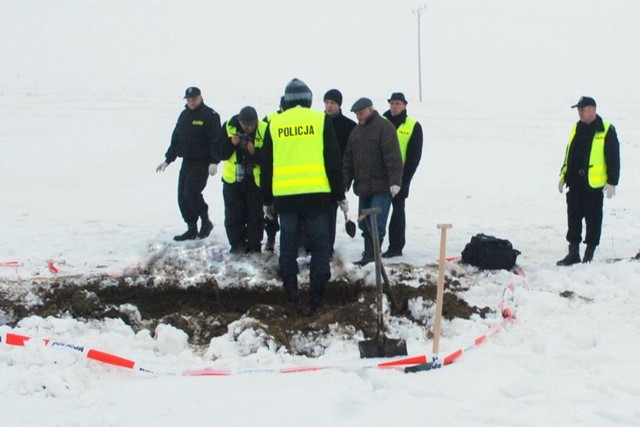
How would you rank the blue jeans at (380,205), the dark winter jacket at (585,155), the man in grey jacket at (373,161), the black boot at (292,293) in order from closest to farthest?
the black boot at (292,293)
the man in grey jacket at (373,161)
the blue jeans at (380,205)
the dark winter jacket at (585,155)

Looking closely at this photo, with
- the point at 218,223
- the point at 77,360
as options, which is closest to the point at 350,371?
the point at 77,360

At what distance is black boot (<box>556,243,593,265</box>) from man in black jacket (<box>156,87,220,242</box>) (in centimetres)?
392

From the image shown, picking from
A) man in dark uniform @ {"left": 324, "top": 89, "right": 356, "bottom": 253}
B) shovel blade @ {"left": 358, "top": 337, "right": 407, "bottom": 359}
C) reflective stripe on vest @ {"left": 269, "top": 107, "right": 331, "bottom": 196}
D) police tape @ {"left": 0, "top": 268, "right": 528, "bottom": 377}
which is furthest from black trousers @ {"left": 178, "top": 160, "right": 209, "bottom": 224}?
shovel blade @ {"left": 358, "top": 337, "right": 407, "bottom": 359}

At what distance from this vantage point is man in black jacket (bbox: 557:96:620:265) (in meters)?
8.00

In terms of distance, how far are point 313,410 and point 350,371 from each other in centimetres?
58

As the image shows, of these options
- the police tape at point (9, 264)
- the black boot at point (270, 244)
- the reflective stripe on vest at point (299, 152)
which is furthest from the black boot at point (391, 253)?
the police tape at point (9, 264)

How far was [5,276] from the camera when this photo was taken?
7.46 meters

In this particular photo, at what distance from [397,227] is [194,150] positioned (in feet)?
8.12

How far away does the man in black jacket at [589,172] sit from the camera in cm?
800

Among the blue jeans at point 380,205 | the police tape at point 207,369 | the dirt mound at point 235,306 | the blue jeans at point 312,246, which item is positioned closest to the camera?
the police tape at point 207,369

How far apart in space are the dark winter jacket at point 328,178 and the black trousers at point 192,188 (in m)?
2.99

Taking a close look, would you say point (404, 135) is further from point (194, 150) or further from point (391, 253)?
point (194, 150)

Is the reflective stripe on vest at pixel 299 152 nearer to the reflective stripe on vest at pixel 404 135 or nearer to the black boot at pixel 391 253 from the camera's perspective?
the reflective stripe on vest at pixel 404 135

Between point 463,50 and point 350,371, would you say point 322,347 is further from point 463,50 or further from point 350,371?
point 463,50
